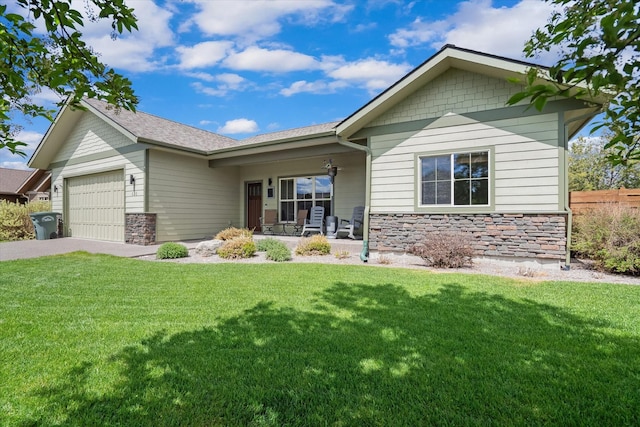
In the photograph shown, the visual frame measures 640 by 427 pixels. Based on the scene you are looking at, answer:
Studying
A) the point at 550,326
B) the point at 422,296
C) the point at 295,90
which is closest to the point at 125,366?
the point at 422,296

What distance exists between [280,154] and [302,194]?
8.82 feet

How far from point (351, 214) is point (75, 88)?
32.1ft

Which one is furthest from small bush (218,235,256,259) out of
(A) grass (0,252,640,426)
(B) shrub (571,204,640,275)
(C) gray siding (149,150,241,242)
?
(B) shrub (571,204,640,275)

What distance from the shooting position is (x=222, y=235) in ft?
32.2

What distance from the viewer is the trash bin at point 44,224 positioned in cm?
1266

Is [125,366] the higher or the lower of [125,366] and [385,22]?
the lower

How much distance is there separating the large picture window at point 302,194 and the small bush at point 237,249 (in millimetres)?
4557

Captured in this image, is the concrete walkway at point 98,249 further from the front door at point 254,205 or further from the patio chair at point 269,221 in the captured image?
the front door at point 254,205

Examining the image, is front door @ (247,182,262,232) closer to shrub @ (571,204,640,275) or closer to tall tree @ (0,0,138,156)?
shrub @ (571,204,640,275)

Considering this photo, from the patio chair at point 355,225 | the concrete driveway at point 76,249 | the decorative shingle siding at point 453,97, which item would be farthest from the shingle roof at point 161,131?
the decorative shingle siding at point 453,97

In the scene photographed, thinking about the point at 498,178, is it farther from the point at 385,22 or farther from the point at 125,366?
the point at 125,366

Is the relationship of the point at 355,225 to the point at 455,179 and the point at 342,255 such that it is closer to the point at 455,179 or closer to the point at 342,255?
the point at 342,255

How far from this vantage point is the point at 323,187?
12195 millimetres

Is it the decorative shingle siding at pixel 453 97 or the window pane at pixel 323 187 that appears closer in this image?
the decorative shingle siding at pixel 453 97
